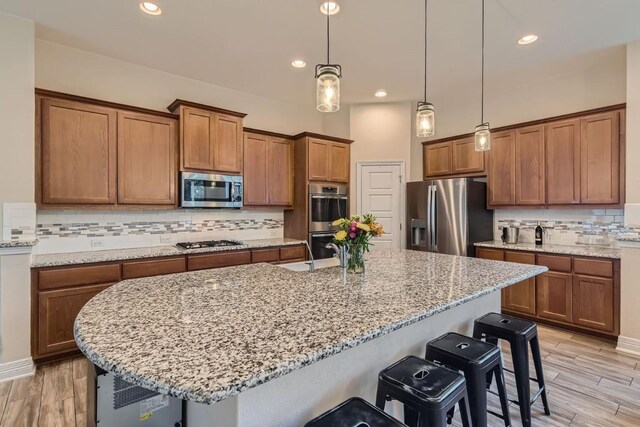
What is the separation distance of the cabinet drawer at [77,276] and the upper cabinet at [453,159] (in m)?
4.28

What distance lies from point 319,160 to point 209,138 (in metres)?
1.53

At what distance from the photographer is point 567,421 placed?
203 cm

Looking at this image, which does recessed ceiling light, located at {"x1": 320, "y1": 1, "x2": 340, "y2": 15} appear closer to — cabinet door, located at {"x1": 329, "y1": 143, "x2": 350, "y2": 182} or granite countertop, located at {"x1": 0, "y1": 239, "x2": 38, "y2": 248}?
cabinet door, located at {"x1": 329, "y1": 143, "x2": 350, "y2": 182}

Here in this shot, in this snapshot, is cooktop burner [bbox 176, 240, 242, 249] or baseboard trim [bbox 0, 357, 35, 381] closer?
baseboard trim [bbox 0, 357, 35, 381]

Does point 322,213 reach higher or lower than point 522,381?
higher

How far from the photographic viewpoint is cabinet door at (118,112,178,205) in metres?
3.30

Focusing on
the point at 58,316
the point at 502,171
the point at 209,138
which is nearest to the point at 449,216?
the point at 502,171

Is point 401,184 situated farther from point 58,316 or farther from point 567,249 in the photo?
point 58,316

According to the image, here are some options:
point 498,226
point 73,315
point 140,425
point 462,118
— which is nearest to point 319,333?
point 140,425

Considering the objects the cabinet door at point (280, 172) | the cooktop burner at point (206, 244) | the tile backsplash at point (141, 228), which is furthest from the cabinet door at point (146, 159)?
the cabinet door at point (280, 172)

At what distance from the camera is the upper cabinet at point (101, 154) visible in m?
2.90

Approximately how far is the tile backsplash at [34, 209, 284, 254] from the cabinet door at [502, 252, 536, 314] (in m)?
3.14

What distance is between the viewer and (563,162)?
368 cm

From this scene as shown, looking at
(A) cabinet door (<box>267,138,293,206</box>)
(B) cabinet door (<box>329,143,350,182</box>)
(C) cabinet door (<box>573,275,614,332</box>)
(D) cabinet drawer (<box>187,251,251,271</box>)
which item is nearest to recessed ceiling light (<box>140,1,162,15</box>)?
(A) cabinet door (<box>267,138,293,206</box>)
